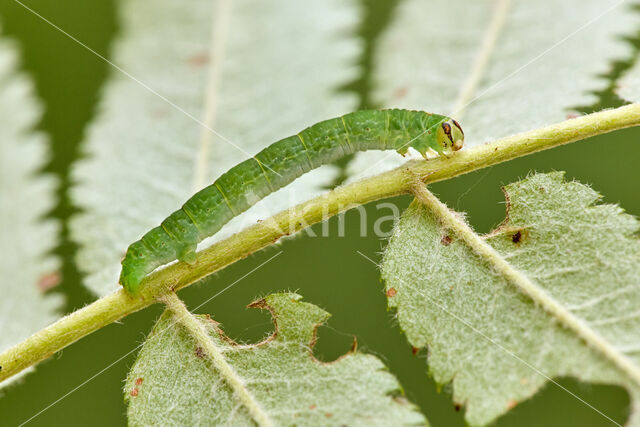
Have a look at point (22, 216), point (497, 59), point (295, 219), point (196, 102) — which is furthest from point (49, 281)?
point (497, 59)

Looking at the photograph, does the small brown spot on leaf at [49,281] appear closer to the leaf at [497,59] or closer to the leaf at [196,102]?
the leaf at [196,102]

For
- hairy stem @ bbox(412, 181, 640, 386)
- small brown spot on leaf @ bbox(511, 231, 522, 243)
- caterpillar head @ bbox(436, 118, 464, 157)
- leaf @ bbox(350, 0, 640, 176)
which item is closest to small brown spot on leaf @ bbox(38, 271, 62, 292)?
leaf @ bbox(350, 0, 640, 176)

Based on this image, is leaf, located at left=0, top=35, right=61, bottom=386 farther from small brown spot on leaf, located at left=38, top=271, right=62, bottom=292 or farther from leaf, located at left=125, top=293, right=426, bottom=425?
leaf, located at left=125, top=293, right=426, bottom=425

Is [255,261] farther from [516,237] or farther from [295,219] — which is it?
[516,237]

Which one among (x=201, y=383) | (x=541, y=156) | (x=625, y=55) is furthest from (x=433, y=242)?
(x=541, y=156)

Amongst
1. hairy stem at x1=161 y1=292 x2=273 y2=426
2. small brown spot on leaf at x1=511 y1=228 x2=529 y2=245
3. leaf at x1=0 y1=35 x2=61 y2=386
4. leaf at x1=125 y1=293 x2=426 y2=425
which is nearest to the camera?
leaf at x1=125 y1=293 x2=426 y2=425

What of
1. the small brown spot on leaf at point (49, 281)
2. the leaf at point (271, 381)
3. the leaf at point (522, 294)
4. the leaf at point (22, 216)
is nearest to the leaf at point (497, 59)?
the leaf at point (522, 294)
